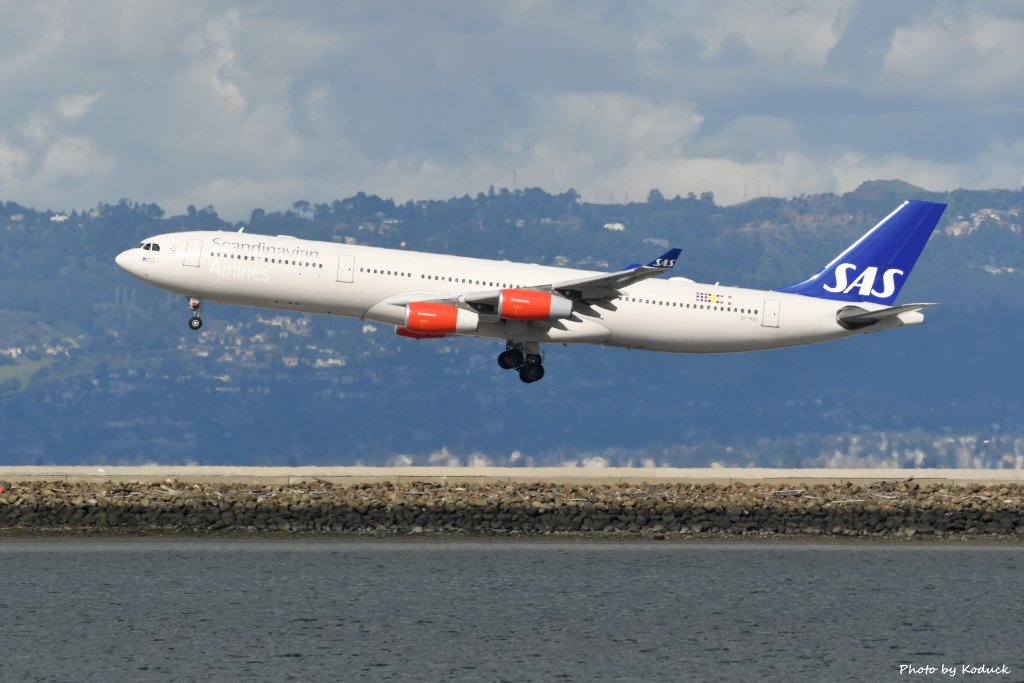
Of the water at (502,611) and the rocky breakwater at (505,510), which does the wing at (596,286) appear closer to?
the rocky breakwater at (505,510)

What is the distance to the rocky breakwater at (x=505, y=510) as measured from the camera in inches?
2360

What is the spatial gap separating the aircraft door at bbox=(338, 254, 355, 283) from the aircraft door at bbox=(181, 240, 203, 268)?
5562mm

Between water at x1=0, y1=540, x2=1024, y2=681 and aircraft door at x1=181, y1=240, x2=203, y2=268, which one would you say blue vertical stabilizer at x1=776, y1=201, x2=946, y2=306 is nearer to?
water at x1=0, y1=540, x2=1024, y2=681

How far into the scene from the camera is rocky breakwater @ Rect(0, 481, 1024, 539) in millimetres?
59938

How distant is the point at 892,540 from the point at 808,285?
670 inches

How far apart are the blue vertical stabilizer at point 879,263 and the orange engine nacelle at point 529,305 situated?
13.0 meters

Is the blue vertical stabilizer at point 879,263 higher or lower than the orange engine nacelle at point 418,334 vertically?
higher

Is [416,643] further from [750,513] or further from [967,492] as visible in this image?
[967,492]

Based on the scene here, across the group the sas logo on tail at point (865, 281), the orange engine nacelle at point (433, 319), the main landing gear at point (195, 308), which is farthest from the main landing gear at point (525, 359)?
the sas logo on tail at point (865, 281)

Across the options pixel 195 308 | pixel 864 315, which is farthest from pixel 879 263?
pixel 195 308

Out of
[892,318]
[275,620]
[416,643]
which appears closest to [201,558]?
[275,620]

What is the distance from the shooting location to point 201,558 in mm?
61344

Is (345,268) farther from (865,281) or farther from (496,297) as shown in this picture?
(865,281)

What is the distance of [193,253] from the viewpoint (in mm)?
66188
